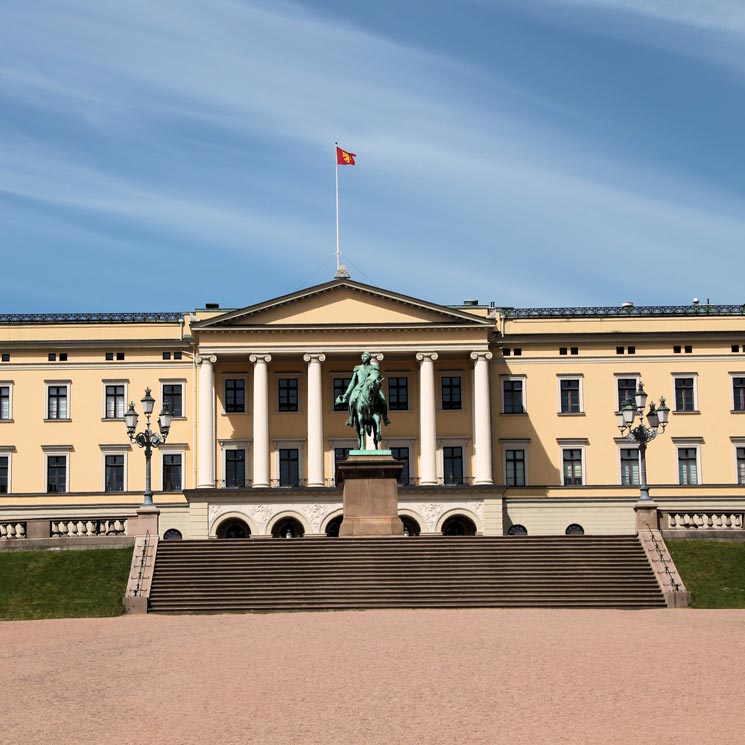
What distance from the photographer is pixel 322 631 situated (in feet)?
100

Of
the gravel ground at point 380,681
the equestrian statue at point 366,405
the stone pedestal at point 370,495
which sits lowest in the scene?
the gravel ground at point 380,681

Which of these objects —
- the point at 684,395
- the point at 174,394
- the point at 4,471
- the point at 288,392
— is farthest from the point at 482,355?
the point at 4,471

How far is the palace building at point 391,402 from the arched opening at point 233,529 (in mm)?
158

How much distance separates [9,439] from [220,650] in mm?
51729

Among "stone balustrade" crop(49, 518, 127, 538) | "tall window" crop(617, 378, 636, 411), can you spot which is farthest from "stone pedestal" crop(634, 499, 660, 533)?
"tall window" crop(617, 378, 636, 411)

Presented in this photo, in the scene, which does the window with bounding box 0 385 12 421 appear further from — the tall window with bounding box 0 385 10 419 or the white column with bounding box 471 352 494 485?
the white column with bounding box 471 352 494 485

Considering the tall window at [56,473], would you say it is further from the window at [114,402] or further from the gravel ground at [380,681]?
the gravel ground at [380,681]

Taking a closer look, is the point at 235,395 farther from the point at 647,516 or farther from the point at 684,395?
the point at 647,516

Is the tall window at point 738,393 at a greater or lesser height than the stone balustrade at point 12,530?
greater

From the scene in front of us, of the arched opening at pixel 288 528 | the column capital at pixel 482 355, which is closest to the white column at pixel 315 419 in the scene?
the arched opening at pixel 288 528

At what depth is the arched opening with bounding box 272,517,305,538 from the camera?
7244 centimetres

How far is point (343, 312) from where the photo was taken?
74.6 m

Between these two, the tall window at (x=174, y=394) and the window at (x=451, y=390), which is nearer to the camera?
the window at (x=451, y=390)

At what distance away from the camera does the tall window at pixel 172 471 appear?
A: 75500 mm
